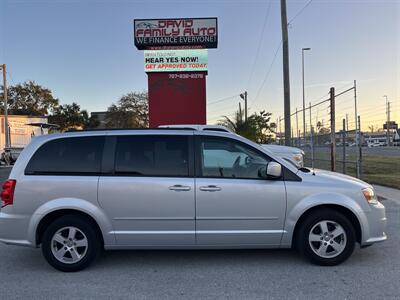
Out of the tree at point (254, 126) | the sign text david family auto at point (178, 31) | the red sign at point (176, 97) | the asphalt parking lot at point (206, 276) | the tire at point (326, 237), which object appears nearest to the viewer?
the asphalt parking lot at point (206, 276)

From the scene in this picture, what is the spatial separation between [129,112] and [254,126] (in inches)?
1759

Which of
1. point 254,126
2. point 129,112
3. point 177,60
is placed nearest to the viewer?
point 177,60

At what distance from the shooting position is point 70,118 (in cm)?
7069

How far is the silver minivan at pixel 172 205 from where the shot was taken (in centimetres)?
530

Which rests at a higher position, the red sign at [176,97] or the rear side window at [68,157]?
the red sign at [176,97]

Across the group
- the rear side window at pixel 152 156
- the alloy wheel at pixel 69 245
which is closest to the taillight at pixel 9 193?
the alloy wheel at pixel 69 245

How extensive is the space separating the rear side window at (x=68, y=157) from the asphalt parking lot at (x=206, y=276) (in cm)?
127

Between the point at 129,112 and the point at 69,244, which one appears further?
the point at 129,112

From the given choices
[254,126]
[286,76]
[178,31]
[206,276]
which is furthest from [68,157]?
[254,126]

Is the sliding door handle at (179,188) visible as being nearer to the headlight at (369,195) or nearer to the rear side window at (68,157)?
the rear side window at (68,157)

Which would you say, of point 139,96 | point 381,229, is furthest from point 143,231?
point 139,96

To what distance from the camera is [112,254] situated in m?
6.12

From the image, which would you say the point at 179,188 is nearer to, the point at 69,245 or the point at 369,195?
the point at 69,245

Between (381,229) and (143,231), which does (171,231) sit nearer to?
(143,231)
